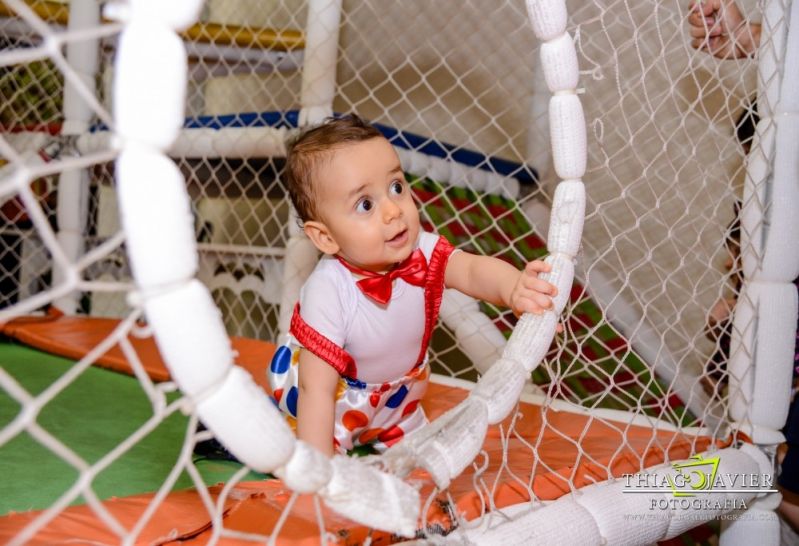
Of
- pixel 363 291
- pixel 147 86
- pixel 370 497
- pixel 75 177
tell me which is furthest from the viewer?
pixel 75 177

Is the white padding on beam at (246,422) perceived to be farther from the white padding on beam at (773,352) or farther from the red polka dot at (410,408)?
the white padding on beam at (773,352)

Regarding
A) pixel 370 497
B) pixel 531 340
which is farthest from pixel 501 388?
pixel 370 497

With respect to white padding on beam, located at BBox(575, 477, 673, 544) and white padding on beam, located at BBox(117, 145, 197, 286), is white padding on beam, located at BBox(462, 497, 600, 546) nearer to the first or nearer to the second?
white padding on beam, located at BBox(575, 477, 673, 544)

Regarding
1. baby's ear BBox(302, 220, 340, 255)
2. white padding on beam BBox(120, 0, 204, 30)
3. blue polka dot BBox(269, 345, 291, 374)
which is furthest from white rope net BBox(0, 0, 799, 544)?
baby's ear BBox(302, 220, 340, 255)

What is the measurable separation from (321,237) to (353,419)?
22 centimetres

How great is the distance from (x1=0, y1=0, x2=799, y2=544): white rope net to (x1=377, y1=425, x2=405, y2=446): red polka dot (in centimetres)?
6

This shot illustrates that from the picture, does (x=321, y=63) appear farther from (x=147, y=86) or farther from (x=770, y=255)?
(x=147, y=86)

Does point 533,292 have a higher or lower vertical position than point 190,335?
higher

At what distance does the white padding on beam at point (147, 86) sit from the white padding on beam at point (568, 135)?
440mm

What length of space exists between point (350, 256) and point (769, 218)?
22.2 inches

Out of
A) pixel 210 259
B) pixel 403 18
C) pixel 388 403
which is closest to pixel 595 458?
pixel 388 403

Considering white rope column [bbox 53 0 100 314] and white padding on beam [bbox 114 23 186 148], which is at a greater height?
white rope column [bbox 53 0 100 314]

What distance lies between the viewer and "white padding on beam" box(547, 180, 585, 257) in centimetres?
72

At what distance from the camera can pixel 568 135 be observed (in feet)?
2.39
